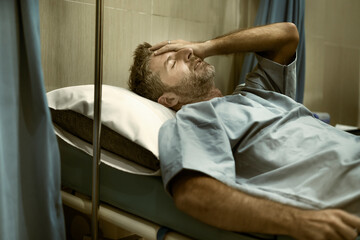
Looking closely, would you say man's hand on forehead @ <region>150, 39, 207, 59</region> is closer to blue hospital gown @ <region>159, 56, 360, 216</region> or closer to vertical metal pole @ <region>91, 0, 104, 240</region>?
blue hospital gown @ <region>159, 56, 360, 216</region>

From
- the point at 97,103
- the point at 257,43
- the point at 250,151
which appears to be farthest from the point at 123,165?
the point at 257,43

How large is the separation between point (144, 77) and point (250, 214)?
0.93 metres

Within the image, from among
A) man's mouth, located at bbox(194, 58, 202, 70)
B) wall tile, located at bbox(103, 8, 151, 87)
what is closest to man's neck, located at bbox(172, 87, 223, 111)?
man's mouth, located at bbox(194, 58, 202, 70)

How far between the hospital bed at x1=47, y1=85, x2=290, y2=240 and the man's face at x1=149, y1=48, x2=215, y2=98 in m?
0.23

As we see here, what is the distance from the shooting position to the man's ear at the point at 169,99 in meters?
1.62

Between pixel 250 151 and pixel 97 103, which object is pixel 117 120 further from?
pixel 250 151

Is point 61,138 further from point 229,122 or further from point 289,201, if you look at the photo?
point 289,201

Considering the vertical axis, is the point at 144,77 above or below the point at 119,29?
below

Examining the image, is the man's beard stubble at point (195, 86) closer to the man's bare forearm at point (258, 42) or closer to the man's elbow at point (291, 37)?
the man's bare forearm at point (258, 42)

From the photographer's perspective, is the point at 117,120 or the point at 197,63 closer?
the point at 117,120

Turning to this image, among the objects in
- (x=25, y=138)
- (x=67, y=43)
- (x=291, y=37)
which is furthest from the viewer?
(x=291, y=37)

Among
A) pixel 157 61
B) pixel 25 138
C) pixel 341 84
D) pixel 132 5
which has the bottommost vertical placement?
pixel 341 84

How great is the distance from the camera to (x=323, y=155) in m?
1.08

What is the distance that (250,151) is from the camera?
46.6 inches
